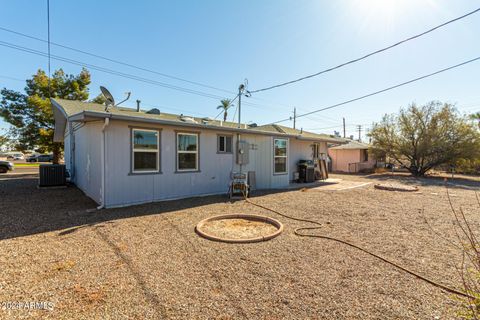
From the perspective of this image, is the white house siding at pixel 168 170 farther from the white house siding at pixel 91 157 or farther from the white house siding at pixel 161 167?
the white house siding at pixel 91 157

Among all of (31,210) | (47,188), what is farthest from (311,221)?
(47,188)

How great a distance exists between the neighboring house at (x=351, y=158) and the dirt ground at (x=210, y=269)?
14563 mm

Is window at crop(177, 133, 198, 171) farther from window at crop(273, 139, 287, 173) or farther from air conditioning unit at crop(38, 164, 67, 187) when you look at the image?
air conditioning unit at crop(38, 164, 67, 187)

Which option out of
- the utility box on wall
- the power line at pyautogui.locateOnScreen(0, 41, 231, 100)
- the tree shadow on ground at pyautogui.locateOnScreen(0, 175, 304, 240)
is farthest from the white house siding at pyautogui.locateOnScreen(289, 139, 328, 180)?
the power line at pyautogui.locateOnScreen(0, 41, 231, 100)

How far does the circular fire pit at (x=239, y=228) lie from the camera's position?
3.80m

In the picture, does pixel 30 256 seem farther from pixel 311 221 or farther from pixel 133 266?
pixel 311 221

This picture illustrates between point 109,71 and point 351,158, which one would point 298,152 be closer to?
point 351,158

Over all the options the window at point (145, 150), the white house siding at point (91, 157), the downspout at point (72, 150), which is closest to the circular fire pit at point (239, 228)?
the window at point (145, 150)

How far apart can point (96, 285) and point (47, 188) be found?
899 cm

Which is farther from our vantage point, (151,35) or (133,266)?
(151,35)

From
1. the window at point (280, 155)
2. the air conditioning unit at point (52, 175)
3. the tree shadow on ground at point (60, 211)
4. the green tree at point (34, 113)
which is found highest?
the green tree at point (34, 113)

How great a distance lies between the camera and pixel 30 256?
305cm

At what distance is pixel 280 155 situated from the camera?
32.7ft

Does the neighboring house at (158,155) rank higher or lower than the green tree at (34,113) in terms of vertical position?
lower
